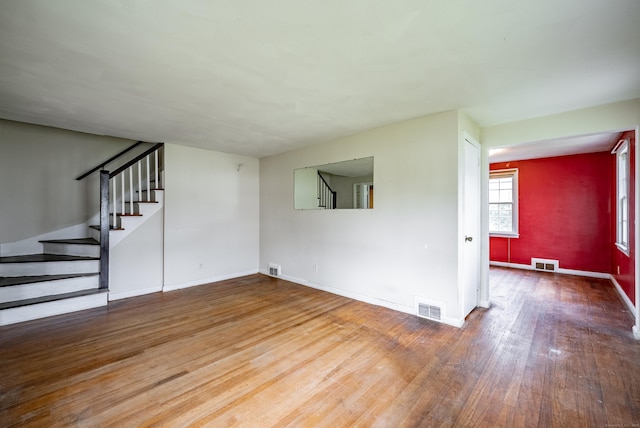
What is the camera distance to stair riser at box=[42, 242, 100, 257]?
405cm

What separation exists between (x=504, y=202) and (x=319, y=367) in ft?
20.7

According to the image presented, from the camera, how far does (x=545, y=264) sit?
5883mm

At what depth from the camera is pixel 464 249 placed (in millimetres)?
3252

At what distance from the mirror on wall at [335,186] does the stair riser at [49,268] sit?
330 cm

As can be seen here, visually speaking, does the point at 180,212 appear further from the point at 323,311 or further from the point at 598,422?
the point at 598,422

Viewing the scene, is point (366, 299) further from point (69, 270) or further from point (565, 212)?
point (565, 212)

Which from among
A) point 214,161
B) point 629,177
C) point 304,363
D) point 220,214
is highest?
point 214,161

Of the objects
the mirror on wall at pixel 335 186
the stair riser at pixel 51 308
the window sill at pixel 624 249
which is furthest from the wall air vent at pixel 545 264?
the stair riser at pixel 51 308

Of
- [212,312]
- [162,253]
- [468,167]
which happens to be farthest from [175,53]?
[162,253]

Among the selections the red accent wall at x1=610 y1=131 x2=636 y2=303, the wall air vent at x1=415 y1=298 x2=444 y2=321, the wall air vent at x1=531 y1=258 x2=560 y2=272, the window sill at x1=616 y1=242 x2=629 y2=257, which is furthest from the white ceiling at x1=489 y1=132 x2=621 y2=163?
the wall air vent at x1=415 y1=298 x2=444 y2=321

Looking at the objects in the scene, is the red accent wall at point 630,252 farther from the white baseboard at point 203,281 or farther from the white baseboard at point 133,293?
the white baseboard at point 133,293

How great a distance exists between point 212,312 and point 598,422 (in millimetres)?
3711

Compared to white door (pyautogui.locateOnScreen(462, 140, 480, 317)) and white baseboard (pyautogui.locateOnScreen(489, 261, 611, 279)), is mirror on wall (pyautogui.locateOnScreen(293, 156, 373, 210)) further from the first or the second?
white baseboard (pyautogui.locateOnScreen(489, 261, 611, 279))

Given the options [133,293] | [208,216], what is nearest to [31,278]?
[133,293]
